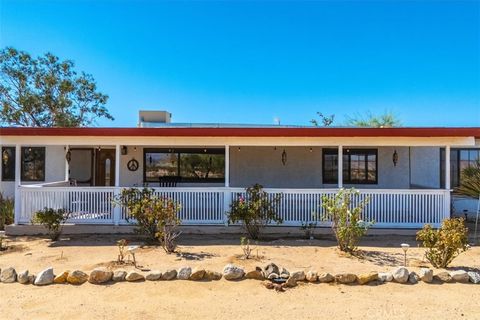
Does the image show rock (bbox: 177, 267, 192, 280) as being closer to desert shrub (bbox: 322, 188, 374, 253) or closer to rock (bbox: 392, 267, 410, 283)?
desert shrub (bbox: 322, 188, 374, 253)

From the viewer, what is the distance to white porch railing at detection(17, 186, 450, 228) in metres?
8.76

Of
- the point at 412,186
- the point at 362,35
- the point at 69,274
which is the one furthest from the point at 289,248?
the point at 362,35

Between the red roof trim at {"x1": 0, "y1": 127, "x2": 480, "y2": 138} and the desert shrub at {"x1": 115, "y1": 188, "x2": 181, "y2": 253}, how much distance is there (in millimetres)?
1497

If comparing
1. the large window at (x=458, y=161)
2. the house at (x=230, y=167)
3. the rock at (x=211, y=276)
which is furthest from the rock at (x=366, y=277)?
the large window at (x=458, y=161)

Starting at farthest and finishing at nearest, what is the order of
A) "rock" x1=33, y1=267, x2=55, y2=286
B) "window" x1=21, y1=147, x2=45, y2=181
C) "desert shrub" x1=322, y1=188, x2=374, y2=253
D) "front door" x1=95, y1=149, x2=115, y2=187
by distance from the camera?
"front door" x1=95, y1=149, x2=115, y2=187 < "window" x1=21, y1=147, x2=45, y2=181 < "desert shrub" x1=322, y1=188, x2=374, y2=253 < "rock" x1=33, y1=267, x2=55, y2=286

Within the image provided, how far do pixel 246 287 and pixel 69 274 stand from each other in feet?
9.12

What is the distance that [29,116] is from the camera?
2247 cm

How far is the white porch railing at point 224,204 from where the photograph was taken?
876 centimetres

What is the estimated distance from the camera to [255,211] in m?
8.17

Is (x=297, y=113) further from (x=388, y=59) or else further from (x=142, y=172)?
(x=142, y=172)

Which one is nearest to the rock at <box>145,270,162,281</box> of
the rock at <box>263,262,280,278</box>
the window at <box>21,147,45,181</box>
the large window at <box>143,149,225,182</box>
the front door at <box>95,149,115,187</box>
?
the rock at <box>263,262,280,278</box>

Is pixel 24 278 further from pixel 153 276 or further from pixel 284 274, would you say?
pixel 284 274

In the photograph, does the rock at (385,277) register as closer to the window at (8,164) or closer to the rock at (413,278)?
the rock at (413,278)

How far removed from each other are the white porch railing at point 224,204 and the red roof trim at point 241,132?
1403 mm
